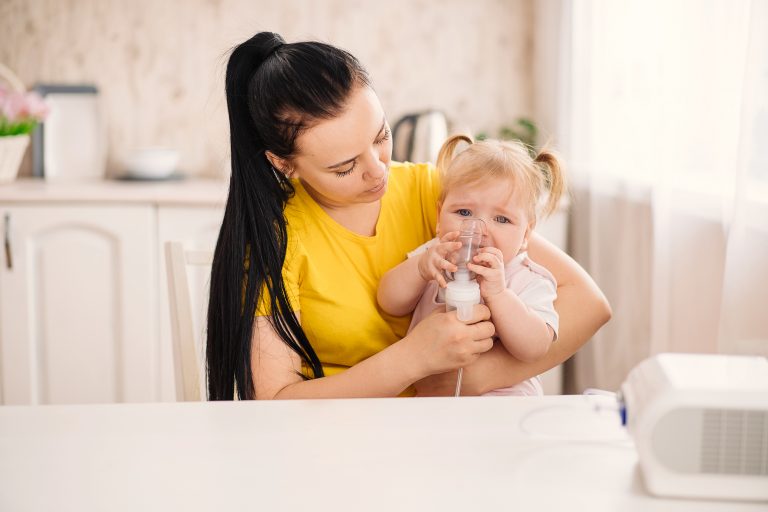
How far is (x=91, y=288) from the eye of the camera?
277cm

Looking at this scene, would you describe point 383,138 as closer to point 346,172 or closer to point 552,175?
point 346,172

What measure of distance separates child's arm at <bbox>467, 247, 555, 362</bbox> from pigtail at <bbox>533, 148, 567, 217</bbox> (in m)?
0.23

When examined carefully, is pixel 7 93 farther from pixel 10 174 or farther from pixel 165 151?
pixel 165 151

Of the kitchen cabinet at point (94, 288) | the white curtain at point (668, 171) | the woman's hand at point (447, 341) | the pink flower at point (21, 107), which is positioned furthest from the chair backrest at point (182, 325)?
the pink flower at point (21, 107)

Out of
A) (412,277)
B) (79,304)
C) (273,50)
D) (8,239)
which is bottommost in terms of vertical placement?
→ (79,304)

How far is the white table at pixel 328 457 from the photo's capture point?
29.5 inches

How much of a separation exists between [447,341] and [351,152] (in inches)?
13.5

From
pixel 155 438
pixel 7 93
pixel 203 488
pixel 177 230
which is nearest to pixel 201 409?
pixel 155 438

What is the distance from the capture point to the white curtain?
5.50ft

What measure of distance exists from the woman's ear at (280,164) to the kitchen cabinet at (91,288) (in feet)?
4.54

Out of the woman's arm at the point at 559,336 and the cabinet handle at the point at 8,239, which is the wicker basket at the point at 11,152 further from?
the woman's arm at the point at 559,336

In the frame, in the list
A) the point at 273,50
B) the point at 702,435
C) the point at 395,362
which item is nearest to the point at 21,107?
the point at 273,50

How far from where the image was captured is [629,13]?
233cm

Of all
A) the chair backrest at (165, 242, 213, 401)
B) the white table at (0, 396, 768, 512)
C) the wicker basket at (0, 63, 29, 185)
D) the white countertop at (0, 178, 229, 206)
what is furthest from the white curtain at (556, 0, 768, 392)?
the wicker basket at (0, 63, 29, 185)
